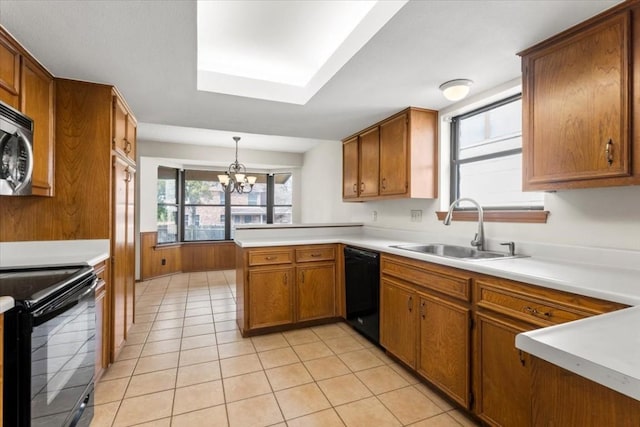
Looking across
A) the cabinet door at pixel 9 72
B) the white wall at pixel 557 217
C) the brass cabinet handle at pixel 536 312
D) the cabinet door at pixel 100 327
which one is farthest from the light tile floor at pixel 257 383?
the cabinet door at pixel 9 72

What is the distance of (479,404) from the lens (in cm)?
169

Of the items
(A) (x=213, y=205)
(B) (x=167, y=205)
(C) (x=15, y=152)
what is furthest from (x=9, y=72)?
(A) (x=213, y=205)

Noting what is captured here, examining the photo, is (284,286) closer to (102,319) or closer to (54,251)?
(102,319)

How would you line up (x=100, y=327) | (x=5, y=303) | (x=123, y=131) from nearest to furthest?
(x=5, y=303), (x=100, y=327), (x=123, y=131)

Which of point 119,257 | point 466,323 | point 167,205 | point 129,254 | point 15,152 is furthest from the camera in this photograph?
point 167,205

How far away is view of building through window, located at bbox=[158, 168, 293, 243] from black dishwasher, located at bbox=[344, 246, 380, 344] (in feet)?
12.3

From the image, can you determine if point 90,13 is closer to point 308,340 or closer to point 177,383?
point 177,383

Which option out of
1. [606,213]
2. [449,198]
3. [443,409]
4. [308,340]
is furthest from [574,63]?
[308,340]

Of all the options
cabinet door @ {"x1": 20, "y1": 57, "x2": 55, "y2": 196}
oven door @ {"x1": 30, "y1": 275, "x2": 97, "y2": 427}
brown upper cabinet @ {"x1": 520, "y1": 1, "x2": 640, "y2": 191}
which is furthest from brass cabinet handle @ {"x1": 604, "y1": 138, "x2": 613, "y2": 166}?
cabinet door @ {"x1": 20, "y1": 57, "x2": 55, "y2": 196}

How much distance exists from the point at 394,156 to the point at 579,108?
1.58 metres

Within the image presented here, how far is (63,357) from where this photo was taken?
144cm

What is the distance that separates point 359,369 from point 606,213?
6.13 ft

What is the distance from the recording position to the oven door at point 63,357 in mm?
1248

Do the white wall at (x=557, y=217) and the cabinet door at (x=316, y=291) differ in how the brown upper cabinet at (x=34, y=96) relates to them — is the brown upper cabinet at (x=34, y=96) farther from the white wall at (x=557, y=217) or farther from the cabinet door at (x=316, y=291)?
the white wall at (x=557, y=217)
